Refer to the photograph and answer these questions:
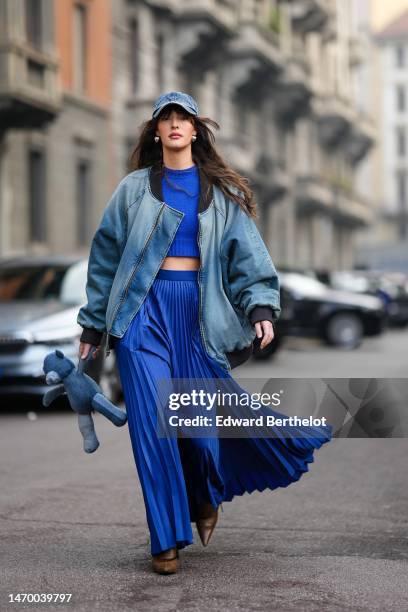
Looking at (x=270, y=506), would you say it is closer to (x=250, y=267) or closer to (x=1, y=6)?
(x=250, y=267)

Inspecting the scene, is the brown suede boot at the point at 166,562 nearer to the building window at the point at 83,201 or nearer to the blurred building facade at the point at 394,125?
the building window at the point at 83,201

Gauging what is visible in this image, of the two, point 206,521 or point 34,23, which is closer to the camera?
point 206,521

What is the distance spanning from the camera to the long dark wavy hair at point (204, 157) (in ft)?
17.4

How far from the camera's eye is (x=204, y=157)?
5406 millimetres

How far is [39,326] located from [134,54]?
2053cm

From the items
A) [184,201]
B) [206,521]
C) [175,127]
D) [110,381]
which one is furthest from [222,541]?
[110,381]

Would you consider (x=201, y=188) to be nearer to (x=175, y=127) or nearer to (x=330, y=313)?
(x=175, y=127)

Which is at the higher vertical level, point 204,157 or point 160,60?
point 160,60

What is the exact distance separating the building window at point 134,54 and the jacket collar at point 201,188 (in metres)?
26.3

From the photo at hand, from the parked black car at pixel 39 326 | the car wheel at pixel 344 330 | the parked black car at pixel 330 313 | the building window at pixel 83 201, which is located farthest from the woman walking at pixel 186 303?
the building window at pixel 83 201

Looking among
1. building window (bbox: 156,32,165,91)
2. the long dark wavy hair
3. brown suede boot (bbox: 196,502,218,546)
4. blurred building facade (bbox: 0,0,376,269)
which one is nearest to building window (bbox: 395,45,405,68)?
blurred building facade (bbox: 0,0,376,269)

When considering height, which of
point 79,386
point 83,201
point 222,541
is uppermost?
point 83,201

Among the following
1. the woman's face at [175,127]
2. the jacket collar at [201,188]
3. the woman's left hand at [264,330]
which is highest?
the woman's face at [175,127]

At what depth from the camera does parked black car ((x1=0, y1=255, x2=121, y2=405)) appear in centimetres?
1170
